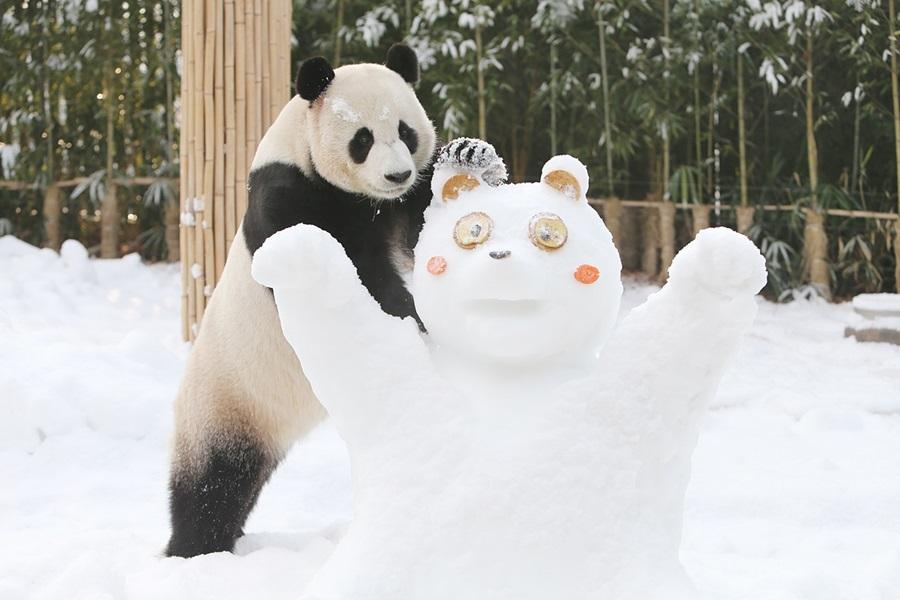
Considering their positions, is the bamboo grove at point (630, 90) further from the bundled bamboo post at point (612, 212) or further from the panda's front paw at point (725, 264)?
the panda's front paw at point (725, 264)

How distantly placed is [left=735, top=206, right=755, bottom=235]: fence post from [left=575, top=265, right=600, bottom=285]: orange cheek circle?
388cm

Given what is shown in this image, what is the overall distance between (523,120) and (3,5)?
2918mm

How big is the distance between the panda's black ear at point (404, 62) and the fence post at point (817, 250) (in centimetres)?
345

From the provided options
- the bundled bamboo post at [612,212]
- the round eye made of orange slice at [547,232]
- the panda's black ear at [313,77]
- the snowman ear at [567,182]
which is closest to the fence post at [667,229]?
the bundled bamboo post at [612,212]

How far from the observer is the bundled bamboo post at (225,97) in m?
3.25

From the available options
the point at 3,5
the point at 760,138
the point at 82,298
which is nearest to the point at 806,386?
the point at 760,138

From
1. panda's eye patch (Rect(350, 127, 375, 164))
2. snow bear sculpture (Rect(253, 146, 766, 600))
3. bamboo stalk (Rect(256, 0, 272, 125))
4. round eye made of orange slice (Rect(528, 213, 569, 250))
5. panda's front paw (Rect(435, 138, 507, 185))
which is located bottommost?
snow bear sculpture (Rect(253, 146, 766, 600))

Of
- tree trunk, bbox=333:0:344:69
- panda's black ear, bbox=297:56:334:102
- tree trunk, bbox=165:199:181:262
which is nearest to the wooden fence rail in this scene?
tree trunk, bbox=333:0:344:69

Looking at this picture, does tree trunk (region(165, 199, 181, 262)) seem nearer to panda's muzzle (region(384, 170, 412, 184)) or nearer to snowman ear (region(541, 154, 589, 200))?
panda's muzzle (region(384, 170, 412, 184))

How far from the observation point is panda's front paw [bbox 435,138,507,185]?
56.6 inches

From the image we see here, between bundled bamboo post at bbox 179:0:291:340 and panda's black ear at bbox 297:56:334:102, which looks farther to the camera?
bundled bamboo post at bbox 179:0:291:340

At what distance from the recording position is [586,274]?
1.35m

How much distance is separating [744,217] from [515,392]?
392cm

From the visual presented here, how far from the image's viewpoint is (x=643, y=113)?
494 centimetres
